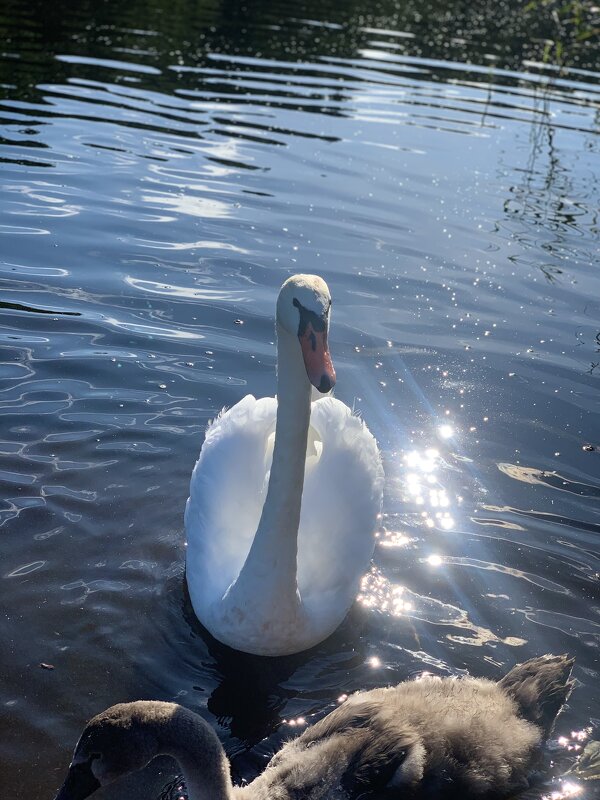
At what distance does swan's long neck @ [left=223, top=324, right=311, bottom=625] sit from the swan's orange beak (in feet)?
1.41

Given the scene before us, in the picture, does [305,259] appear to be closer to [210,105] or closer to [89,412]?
[89,412]

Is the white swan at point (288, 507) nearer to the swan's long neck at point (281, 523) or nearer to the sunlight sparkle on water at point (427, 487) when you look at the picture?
the swan's long neck at point (281, 523)

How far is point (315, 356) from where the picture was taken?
4.98 meters

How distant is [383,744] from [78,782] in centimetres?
136

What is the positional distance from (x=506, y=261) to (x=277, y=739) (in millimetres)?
8425

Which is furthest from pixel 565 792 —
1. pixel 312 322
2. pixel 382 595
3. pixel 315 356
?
pixel 312 322

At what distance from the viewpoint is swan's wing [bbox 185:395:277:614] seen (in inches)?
235

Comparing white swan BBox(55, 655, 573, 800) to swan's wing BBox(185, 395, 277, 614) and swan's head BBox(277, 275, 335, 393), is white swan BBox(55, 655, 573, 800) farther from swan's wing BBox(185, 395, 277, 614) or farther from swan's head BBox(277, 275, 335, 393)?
swan's head BBox(277, 275, 335, 393)

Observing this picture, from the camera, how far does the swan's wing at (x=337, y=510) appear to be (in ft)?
19.5

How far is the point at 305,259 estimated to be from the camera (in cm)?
1188

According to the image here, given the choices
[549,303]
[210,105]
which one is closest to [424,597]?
[549,303]

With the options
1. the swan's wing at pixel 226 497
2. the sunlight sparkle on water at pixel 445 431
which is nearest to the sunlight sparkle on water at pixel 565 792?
the swan's wing at pixel 226 497

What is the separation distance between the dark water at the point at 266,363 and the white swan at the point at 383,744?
47 centimetres

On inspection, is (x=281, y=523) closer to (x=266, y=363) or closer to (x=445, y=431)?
(x=445, y=431)
